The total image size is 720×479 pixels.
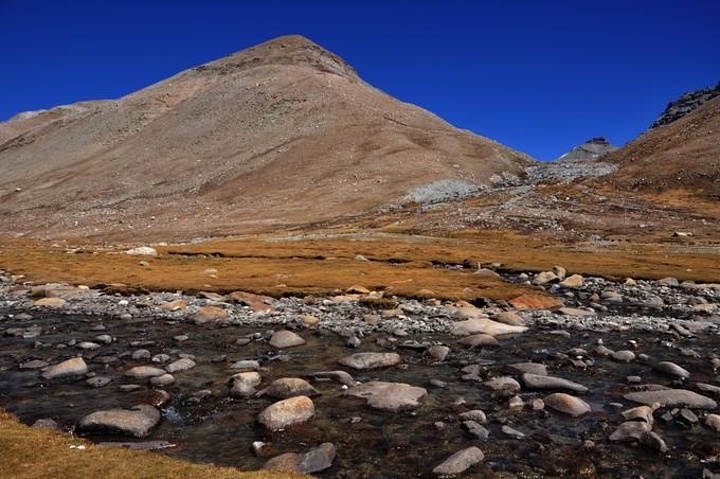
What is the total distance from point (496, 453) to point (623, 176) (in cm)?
12302

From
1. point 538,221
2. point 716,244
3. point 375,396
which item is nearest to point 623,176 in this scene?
point 538,221

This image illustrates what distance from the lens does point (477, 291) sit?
3375 cm

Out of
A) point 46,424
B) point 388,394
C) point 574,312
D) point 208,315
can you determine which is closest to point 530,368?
point 388,394

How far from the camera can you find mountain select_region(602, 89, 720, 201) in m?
107

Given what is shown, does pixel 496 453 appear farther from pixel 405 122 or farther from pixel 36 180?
pixel 36 180

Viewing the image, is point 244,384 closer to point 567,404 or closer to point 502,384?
point 502,384

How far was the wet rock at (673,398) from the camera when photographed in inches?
586

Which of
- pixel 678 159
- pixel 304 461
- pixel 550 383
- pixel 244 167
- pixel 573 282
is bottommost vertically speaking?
pixel 304 461

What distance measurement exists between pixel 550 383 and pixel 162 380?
1265cm

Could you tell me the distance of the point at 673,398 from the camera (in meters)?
15.1

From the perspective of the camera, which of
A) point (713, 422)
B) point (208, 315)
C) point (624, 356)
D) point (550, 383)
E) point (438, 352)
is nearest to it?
point (713, 422)

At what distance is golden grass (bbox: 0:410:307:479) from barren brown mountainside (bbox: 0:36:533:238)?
8466 centimetres

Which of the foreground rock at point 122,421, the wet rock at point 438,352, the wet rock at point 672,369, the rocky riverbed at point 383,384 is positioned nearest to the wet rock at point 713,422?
the rocky riverbed at point 383,384

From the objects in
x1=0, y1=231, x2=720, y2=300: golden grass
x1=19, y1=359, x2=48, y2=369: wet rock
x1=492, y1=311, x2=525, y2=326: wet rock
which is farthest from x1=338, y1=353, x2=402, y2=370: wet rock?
x1=0, y1=231, x2=720, y2=300: golden grass
